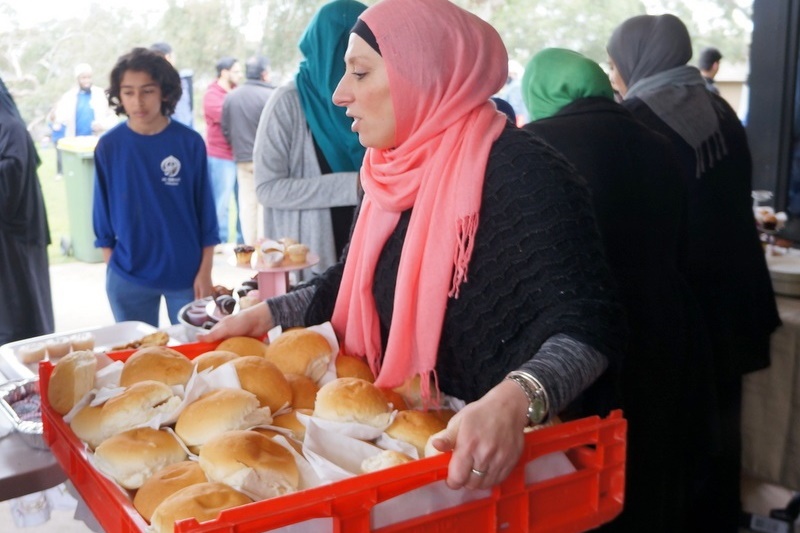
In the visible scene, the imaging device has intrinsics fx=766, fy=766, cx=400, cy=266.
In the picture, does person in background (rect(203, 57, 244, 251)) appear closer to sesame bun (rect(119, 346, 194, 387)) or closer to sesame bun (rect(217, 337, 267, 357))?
sesame bun (rect(217, 337, 267, 357))

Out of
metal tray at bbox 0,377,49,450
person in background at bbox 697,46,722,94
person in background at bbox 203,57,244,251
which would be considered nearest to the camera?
metal tray at bbox 0,377,49,450

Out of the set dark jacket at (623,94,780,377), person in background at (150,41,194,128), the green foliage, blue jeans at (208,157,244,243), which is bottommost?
blue jeans at (208,157,244,243)

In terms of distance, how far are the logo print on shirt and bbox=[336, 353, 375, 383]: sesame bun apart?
70.0 inches

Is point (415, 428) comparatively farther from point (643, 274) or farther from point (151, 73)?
point (151, 73)

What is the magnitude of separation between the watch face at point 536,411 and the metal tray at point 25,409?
0.73 m

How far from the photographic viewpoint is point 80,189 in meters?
6.33

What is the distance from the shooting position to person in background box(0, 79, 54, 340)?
130 inches

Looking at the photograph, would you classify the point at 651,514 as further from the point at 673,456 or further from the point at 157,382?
the point at 157,382

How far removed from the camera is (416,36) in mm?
1213

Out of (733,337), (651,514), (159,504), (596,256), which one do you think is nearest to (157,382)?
(159,504)

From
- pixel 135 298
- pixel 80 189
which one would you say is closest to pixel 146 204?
pixel 135 298

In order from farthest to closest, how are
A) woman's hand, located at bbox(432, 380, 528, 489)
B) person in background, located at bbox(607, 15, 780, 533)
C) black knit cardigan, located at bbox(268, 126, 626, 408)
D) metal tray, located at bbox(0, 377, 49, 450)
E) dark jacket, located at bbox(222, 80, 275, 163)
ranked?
dark jacket, located at bbox(222, 80, 275, 163) < person in background, located at bbox(607, 15, 780, 533) < metal tray, located at bbox(0, 377, 49, 450) < black knit cardigan, located at bbox(268, 126, 626, 408) < woman's hand, located at bbox(432, 380, 528, 489)

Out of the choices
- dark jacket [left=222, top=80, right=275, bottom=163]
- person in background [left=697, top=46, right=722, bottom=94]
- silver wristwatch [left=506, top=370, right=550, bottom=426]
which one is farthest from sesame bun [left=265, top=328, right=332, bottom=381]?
person in background [left=697, top=46, right=722, bottom=94]

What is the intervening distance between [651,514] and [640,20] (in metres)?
1.67
